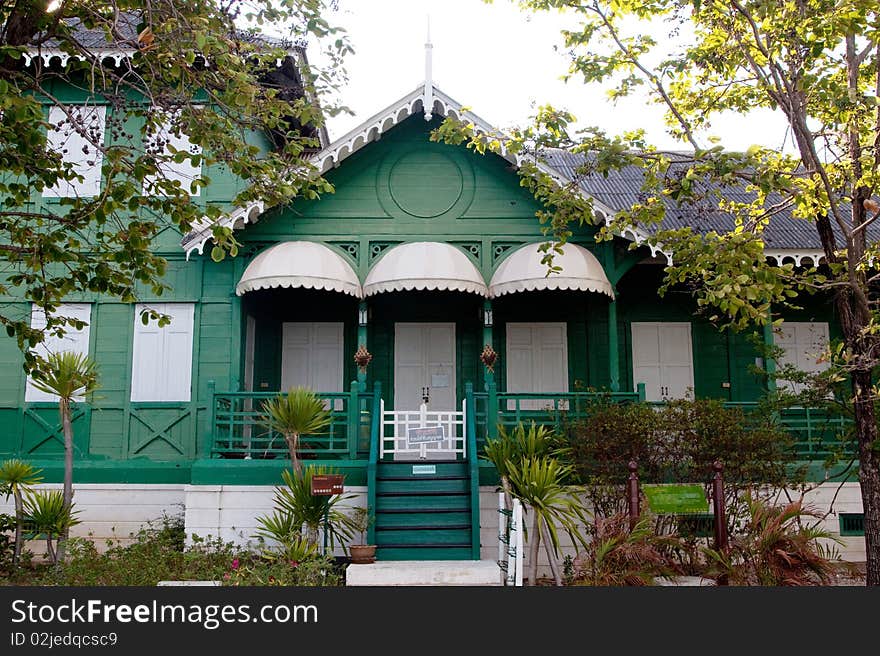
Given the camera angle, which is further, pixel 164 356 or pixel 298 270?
pixel 164 356

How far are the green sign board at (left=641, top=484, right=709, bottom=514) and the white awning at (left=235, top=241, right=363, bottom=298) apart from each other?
219 inches

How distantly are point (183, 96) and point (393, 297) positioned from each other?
659 cm

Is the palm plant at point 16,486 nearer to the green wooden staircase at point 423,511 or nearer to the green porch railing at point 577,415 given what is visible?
the green wooden staircase at point 423,511

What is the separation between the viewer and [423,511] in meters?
10.5

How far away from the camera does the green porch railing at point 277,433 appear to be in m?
11.5

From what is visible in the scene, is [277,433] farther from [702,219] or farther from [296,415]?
[702,219]

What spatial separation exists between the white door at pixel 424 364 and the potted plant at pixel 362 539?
3.42 meters

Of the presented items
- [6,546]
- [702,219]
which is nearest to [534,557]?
[702,219]

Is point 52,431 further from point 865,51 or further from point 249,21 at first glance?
point 865,51

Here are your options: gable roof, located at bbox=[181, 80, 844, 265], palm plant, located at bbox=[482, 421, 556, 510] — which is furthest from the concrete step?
gable roof, located at bbox=[181, 80, 844, 265]

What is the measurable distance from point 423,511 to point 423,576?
1484mm

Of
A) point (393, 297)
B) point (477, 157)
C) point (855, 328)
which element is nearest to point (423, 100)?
point (477, 157)

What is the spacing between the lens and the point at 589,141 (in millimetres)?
8930

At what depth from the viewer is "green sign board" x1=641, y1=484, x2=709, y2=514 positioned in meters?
8.98
